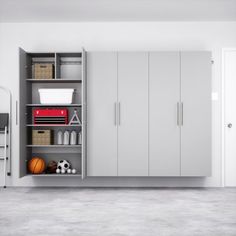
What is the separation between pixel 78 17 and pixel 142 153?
91.2 inches

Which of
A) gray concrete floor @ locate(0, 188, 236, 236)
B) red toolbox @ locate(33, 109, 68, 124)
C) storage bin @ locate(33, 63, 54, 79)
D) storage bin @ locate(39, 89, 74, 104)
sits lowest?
gray concrete floor @ locate(0, 188, 236, 236)

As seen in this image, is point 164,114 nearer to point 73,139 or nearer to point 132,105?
point 132,105

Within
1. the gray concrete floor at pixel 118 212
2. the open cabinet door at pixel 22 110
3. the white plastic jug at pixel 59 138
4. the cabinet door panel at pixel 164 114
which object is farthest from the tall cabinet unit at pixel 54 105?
the cabinet door panel at pixel 164 114

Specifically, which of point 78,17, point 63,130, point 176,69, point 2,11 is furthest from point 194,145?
point 2,11

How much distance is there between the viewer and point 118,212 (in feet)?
14.6

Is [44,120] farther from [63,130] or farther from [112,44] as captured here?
[112,44]

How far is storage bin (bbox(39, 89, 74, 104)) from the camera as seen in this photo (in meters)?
5.93

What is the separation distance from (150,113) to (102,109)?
726 mm

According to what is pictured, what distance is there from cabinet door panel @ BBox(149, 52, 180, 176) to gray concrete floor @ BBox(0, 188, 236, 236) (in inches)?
16.4

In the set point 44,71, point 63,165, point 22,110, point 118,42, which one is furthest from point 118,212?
point 118,42

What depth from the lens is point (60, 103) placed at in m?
5.94

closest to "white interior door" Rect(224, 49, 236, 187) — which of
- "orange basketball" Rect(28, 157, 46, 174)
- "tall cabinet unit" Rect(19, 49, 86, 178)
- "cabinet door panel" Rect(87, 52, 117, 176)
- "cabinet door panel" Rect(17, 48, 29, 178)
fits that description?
"cabinet door panel" Rect(87, 52, 117, 176)

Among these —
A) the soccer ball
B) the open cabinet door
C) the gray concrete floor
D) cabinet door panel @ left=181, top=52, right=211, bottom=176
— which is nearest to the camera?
the gray concrete floor

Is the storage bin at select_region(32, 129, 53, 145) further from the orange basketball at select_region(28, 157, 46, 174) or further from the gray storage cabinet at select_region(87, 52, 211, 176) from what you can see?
the gray storage cabinet at select_region(87, 52, 211, 176)
